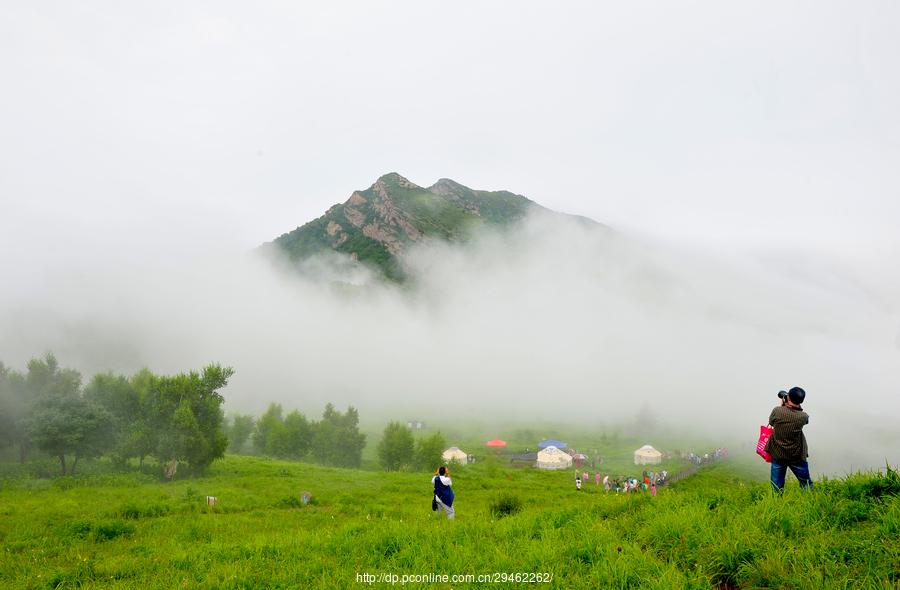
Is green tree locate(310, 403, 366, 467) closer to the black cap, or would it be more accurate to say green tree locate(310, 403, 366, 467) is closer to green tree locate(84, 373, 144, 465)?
green tree locate(84, 373, 144, 465)

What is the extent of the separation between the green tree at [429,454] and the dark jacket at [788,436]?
69003mm

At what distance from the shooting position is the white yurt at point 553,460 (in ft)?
276

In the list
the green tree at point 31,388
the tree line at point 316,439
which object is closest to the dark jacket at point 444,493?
the green tree at point 31,388

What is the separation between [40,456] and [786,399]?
79.9 metres

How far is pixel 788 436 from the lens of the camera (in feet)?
31.7

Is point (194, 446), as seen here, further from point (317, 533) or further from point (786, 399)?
point (786, 399)

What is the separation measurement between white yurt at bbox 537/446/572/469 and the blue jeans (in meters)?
80.3

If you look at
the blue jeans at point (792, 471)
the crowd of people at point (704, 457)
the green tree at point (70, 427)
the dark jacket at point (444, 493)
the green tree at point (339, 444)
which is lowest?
the crowd of people at point (704, 457)

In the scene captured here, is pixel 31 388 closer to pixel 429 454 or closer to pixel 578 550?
pixel 429 454

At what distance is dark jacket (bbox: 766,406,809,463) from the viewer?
9.54 m

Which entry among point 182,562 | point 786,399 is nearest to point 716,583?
point 786,399

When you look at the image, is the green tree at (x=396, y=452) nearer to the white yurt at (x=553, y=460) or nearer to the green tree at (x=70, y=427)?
the white yurt at (x=553, y=460)

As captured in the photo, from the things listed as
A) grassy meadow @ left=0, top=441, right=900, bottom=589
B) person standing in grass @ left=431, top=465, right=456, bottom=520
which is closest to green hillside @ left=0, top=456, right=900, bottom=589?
grassy meadow @ left=0, top=441, right=900, bottom=589

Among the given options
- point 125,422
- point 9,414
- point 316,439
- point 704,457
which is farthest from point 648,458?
point 9,414
